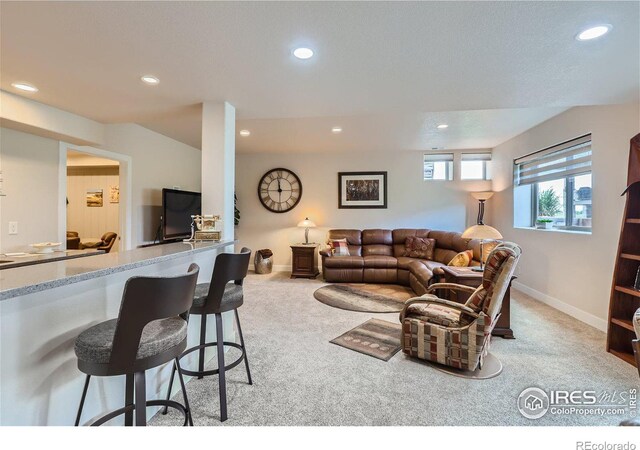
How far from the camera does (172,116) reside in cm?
306

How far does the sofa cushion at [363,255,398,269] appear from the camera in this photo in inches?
197

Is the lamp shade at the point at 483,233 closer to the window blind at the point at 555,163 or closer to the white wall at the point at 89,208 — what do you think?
the window blind at the point at 555,163

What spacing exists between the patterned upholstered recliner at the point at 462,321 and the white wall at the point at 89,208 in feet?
24.4

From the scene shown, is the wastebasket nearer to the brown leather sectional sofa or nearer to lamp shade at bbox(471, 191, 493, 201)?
the brown leather sectional sofa

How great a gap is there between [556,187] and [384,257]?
8.88 ft

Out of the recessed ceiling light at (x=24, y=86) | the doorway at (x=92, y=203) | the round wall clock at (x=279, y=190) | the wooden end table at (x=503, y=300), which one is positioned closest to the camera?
the recessed ceiling light at (x=24, y=86)

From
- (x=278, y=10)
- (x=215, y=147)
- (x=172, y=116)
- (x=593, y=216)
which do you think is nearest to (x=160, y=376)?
(x=215, y=147)

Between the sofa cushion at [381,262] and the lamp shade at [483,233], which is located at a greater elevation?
the lamp shade at [483,233]

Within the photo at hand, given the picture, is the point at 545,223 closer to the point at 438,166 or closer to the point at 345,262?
the point at 438,166

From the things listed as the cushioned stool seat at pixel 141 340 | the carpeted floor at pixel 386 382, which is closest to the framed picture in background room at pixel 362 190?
the carpeted floor at pixel 386 382

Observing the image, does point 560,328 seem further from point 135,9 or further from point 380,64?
point 135,9

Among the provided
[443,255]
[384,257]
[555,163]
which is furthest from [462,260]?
[555,163]

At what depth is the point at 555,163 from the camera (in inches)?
150

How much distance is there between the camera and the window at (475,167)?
5.66 metres
